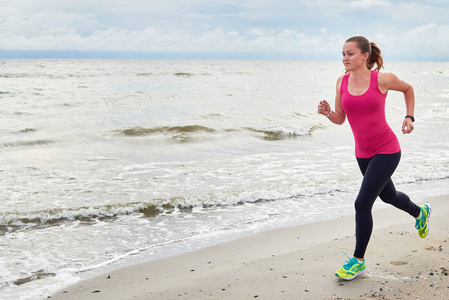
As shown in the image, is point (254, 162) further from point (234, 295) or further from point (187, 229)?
point (234, 295)

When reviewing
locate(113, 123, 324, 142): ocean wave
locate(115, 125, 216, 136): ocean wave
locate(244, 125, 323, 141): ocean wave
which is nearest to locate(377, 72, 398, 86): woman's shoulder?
locate(113, 123, 324, 142): ocean wave

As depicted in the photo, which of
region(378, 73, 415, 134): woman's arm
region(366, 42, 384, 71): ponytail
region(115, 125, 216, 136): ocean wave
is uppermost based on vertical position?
region(366, 42, 384, 71): ponytail

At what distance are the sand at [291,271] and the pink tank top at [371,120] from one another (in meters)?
1.17

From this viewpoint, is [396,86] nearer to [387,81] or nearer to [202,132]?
[387,81]

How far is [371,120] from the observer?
3645 millimetres

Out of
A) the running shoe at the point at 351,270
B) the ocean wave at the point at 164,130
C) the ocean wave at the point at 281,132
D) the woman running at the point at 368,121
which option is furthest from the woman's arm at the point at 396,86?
the ocean wave at the point at 164,130

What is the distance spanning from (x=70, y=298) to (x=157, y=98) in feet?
75.5

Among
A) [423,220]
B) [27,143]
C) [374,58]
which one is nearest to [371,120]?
[374,58]

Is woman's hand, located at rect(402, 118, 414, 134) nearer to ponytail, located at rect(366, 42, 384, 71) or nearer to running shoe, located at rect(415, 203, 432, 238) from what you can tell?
ponytail, located at rect(366, 42, 384, 71)

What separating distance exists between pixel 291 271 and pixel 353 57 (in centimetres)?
210

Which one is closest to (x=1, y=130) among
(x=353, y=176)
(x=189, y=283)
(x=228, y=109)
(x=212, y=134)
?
(x=212, y=134)

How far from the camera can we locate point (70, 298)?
3.73 m

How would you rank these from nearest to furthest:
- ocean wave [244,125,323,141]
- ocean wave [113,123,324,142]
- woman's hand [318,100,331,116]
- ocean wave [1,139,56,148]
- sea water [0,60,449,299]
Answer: woman's hand [318,100,331,116], sea water [0,60,449,299], ocean wave [1,139,56,148], ocean wave [113,123,324,142], ocean wave [244,125,323,141]

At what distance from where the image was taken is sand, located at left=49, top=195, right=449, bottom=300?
3.56 metres
